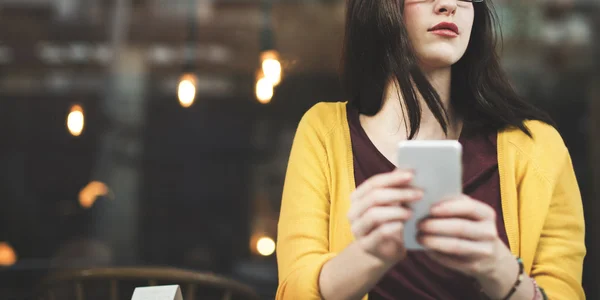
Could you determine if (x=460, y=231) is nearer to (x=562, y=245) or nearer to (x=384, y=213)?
(x=384, y=213)

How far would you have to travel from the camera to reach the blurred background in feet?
10.5

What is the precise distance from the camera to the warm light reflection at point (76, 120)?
10.9ft

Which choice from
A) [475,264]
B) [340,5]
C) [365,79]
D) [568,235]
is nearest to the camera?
[475,264]

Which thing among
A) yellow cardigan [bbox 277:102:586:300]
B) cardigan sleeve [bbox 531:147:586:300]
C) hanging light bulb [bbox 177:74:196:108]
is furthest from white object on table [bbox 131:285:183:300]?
hanging light bulb [bbox 177:74:196:108]

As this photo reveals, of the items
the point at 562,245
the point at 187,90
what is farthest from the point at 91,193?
the point at 562,245

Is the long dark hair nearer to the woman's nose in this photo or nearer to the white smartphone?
the woman's nose

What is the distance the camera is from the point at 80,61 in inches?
133

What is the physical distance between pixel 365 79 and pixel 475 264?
0.40 meters

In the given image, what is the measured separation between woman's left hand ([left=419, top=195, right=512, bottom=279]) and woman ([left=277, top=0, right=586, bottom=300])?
121mm

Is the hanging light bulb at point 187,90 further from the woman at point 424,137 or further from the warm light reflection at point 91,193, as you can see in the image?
the woman at point 424,137

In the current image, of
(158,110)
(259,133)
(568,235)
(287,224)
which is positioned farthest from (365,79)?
(158,110)

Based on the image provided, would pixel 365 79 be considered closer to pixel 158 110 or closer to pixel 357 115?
pixel 357 115

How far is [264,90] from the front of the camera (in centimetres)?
338

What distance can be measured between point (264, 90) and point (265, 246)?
81 centimetres
